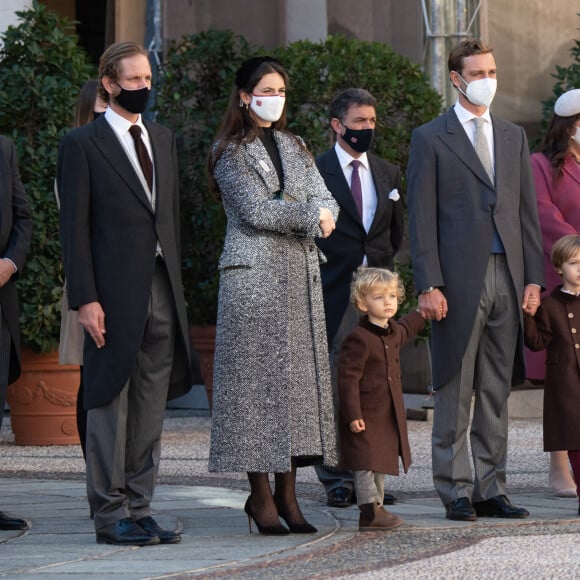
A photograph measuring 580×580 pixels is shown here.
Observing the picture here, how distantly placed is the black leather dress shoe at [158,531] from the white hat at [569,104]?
284 centimetres

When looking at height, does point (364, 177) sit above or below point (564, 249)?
above

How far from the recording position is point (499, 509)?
21.3 feet

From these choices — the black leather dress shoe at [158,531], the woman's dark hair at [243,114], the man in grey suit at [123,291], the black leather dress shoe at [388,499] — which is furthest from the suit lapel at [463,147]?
the black leather dress shoe at [158,531]

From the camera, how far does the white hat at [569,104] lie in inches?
289

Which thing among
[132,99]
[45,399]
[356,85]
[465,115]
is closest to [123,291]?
[132,99]

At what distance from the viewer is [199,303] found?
11.4m

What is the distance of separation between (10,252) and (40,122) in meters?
3.58

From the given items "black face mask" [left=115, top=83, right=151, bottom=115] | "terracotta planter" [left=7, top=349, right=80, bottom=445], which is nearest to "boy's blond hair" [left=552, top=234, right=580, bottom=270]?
"black face mask" [left=115, top=83, right=151, bottom=115]

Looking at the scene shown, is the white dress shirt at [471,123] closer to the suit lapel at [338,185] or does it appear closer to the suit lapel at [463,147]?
the suit lapel at [463,147]

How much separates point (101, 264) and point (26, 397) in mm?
4228

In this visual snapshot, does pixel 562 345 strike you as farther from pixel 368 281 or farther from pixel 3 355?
pixel 3 355

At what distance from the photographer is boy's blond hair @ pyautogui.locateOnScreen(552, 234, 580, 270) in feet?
22.3

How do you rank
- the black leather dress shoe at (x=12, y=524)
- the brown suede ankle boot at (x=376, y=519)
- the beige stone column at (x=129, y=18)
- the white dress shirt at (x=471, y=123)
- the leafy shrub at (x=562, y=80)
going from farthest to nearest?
1. the beige stone column at (x=129, y=18)
2. the leafy shrub at (x=562, y=80)
3. the white dress shirt at (x=471, y=123)
4. the black leather dress shoe at (x=12, y=524)
5. the brown suede ankle boot at (x=376, y=519)

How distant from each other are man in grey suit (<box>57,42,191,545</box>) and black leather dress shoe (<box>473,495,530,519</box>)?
54.0 inches
